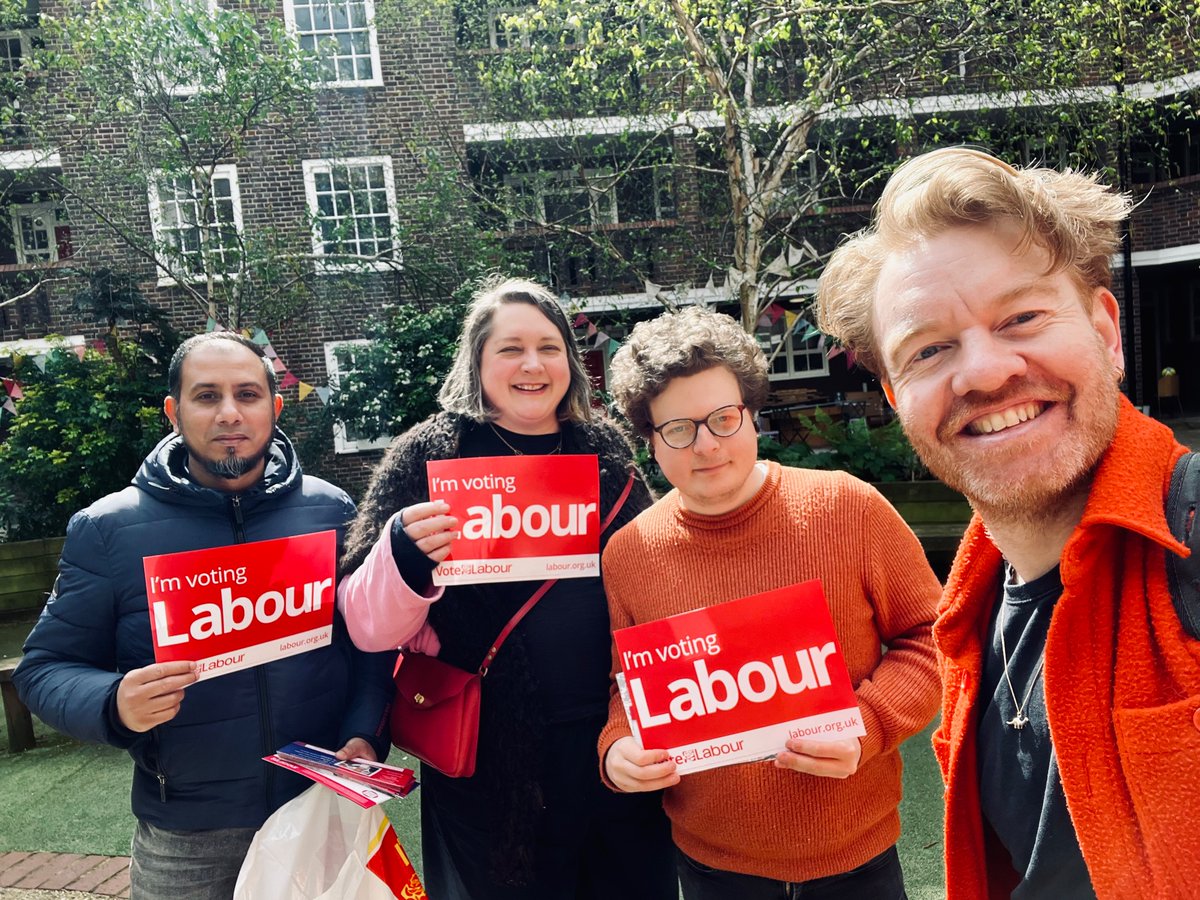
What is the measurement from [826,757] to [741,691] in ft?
0.70

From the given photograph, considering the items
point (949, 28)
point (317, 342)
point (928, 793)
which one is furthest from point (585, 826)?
point (317, 342)

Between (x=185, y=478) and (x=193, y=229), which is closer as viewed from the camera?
(x=185, y=478)

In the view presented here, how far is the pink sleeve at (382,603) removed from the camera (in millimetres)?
2100

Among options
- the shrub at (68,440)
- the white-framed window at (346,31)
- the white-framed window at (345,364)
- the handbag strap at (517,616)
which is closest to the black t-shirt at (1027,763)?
the handbag strap at (517,616)

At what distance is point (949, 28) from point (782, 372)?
994cm

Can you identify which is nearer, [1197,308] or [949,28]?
[949,28]

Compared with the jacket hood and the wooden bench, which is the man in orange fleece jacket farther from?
the wooden bench

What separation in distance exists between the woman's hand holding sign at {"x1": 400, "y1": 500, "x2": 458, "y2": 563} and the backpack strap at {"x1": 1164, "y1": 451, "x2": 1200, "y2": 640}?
5.16ft

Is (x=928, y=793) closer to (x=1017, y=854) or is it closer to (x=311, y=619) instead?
(x=1017, y=854)

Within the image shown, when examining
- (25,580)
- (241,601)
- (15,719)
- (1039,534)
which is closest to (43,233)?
(25,580)

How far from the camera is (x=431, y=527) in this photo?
2.12m

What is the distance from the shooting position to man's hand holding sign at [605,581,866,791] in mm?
1688

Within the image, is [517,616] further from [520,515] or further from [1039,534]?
[1039,534]

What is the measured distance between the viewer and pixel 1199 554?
1007 millimetres
